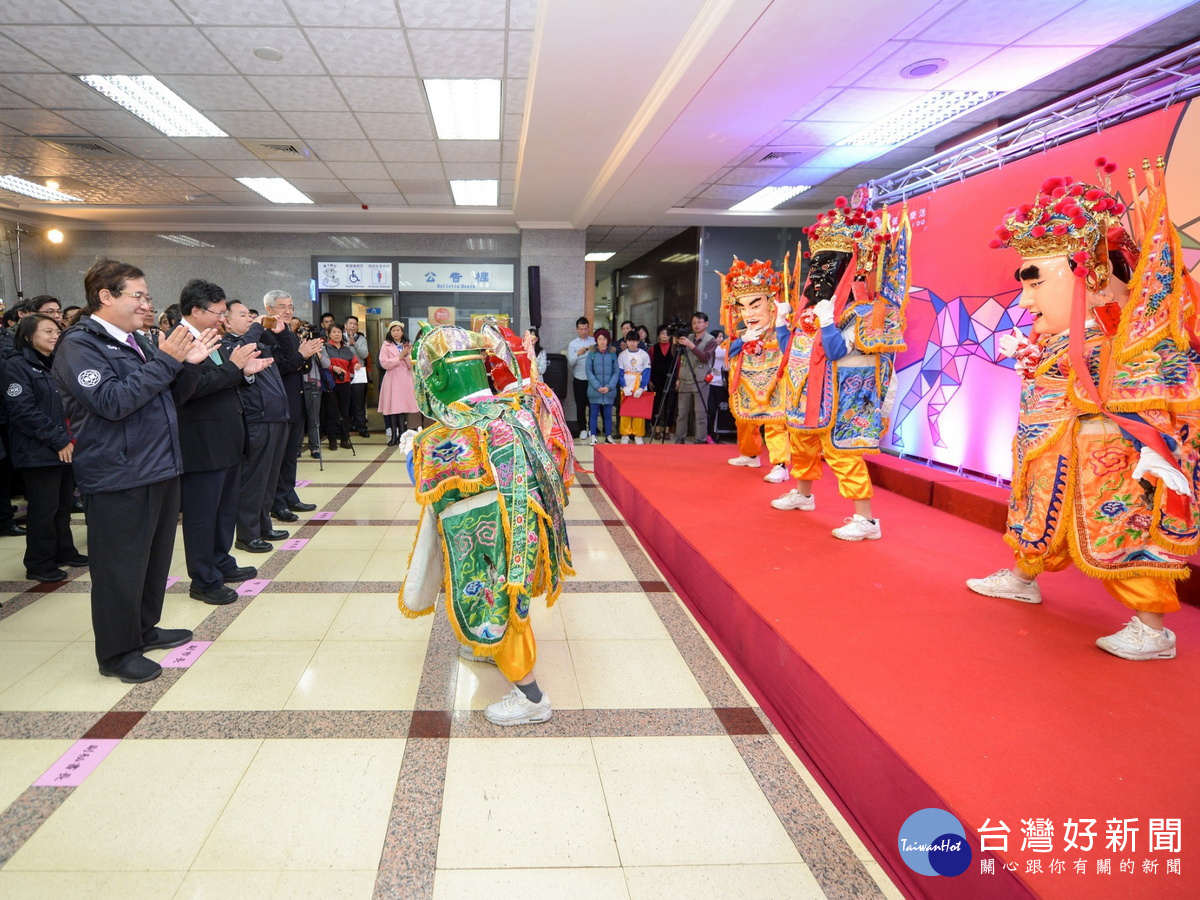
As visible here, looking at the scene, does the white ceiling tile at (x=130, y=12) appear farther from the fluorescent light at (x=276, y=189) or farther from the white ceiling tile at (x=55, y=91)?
the fluorescent light at (x=276, y=189)

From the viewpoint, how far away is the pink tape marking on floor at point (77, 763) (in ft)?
5.76

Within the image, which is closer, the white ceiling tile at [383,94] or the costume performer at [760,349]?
the costume performer at [760,349]

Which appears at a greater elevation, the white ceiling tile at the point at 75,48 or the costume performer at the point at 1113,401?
the white ceiling tile at the point at 75,48

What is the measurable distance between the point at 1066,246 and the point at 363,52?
403 cm

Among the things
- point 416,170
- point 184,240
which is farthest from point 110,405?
point 184,240

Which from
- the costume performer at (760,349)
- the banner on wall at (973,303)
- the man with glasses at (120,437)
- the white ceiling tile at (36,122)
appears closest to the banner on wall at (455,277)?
the white ceiling tile at (36,122)

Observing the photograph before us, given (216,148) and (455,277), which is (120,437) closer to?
(216,148)

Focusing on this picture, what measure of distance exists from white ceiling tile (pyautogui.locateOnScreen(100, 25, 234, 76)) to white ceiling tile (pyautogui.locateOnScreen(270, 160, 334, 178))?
79.4 inches

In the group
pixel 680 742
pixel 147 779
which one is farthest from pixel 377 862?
pixel 680 742

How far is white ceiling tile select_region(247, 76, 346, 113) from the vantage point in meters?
4.42

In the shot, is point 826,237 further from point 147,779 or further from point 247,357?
point 147,779

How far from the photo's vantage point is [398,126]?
5.30 meters

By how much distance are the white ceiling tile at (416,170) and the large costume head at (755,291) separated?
11.6 ft

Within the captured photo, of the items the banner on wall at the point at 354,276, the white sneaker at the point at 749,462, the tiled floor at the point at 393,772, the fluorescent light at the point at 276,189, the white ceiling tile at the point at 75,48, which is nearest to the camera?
the tiled floor at the point at 393,772
